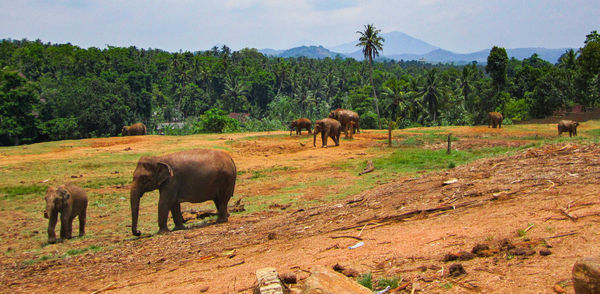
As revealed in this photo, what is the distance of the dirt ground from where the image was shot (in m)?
5.69

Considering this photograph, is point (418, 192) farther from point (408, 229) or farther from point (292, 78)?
point (292, 78)

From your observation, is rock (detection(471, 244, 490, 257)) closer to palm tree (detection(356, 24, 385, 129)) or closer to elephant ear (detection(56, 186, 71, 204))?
elephant ear (detection(56, 186, 71, 204))

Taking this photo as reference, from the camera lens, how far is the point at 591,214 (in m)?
6.94

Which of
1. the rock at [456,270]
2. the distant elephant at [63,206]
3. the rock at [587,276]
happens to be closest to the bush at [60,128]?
the distant elephant at [63,206]

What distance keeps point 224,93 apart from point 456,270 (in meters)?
95.0

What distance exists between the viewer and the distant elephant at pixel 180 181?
11.3m

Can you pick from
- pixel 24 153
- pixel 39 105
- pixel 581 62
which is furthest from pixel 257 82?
pixel 24 153

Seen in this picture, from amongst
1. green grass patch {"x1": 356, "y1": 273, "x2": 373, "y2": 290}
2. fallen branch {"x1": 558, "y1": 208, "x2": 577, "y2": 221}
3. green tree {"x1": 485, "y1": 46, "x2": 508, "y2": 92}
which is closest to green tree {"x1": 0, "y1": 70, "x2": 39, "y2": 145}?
green grass patch {"x1": 356, "y1": 273, "x2": 373, "y2": 290}

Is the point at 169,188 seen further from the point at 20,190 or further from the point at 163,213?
the point at 20,190

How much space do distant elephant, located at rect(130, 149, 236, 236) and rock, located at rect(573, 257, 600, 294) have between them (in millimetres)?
9361

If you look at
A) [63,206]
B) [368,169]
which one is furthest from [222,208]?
[368,169]

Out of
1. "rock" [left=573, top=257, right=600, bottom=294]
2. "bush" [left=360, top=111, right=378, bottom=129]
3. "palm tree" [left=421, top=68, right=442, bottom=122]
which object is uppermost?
"palm tree" [left=421, top=68, right=442, bottom=122]

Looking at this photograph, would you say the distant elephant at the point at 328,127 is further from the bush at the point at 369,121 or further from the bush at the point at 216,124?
the bush at the point at 369,121

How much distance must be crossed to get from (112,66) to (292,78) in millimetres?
39332
